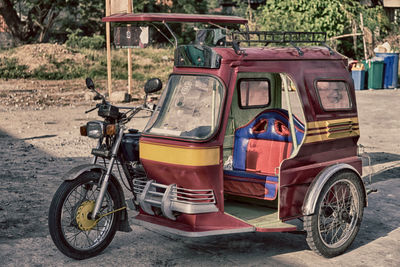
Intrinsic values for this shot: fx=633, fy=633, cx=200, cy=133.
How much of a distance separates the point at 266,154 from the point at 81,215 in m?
1.99

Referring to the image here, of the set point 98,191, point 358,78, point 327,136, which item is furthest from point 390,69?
point 98,191

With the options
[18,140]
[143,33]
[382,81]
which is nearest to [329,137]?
[18,140]

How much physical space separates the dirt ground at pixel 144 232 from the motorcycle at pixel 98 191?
0.73ft

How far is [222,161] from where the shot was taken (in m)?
5.43

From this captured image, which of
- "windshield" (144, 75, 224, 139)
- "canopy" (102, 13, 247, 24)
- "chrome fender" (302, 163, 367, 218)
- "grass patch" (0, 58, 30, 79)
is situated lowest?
"grass patch" (0, 58, 30, 79)

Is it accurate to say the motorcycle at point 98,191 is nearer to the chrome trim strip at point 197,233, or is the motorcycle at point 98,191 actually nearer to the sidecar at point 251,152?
the sidecar at point 251,152

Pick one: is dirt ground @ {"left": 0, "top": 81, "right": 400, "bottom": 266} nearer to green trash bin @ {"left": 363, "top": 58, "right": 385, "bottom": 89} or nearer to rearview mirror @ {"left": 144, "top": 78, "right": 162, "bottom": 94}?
rearview mirror @ {"left": 144, "top": 78, "right": 162, "bottom": 94}

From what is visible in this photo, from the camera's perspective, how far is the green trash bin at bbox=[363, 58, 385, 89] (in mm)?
→ 23250

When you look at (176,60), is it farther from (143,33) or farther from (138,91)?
(138,91)

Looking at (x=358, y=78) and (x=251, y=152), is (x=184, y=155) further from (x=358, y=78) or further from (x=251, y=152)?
(x=358, y=78)

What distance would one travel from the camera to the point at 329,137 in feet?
20.0

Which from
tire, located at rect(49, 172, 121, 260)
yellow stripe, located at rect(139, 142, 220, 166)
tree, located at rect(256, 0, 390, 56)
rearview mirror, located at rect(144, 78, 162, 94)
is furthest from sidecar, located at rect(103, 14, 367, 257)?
tree, located at rect(256, 0, 390, 56)

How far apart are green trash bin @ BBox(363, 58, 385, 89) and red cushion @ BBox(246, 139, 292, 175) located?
17809mm

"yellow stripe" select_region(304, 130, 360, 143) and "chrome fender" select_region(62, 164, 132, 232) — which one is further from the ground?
"yellow stripe" select_region(304, 130, 360, 143)
